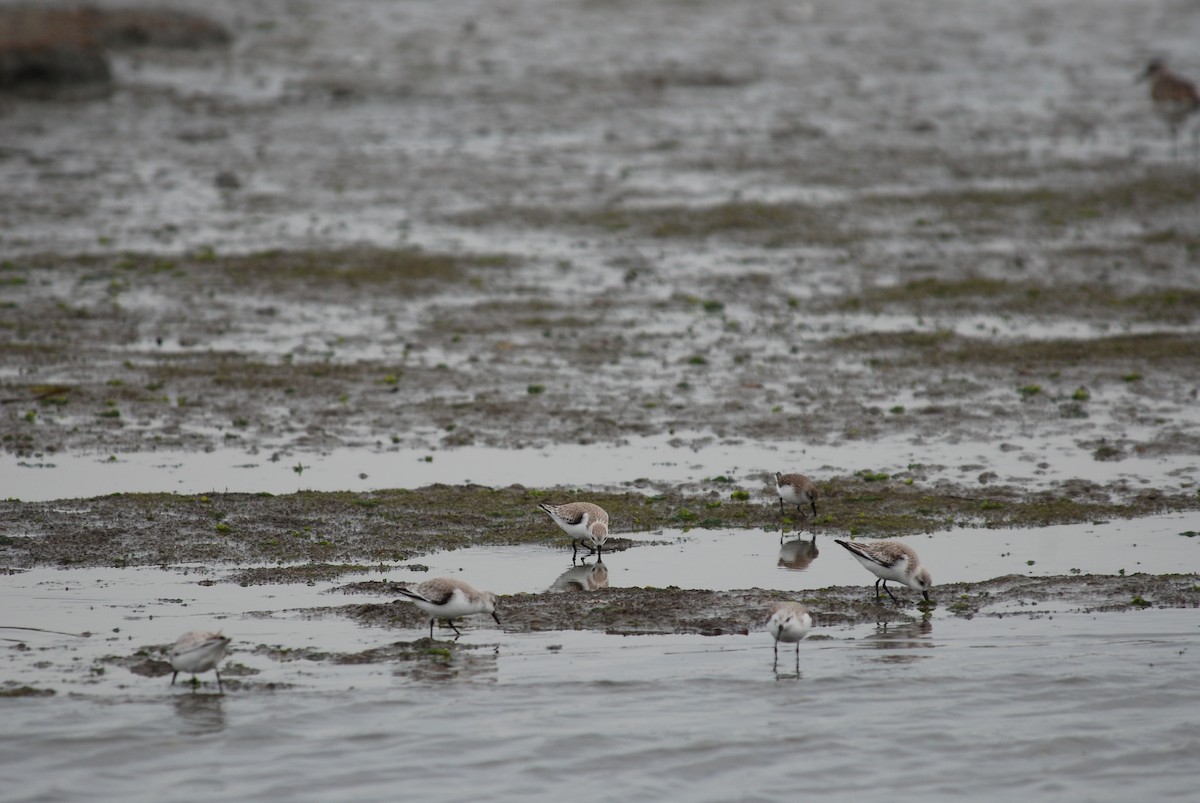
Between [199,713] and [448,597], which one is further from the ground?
[448,597]

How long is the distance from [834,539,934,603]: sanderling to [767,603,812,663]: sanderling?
3.67 feet

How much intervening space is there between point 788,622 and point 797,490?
2.67 meters

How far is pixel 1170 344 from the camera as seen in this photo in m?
17.1

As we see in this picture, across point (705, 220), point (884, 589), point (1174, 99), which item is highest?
point (1174, 99)

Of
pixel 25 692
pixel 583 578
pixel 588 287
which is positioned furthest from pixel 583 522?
A: pixel 588 287

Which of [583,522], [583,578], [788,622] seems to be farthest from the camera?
[583,522]

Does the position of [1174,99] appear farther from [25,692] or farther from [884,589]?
[25,692]

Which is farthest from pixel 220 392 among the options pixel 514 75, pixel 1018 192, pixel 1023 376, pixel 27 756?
pixel 514 75

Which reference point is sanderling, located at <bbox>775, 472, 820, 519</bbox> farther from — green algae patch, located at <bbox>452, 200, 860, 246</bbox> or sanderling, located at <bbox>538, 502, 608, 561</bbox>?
green algae patch, located at <bbox>452, 200, 860, 246</bbox>

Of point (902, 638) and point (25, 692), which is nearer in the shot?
point (25, 692)

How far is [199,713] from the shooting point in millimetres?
9266

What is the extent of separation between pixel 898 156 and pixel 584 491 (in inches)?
634

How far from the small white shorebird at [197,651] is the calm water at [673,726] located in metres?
0.32

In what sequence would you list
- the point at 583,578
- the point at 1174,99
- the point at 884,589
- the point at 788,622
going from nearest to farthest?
1. the point at 788,622
2. the point at 884,589
3. the point at 583,578
4. the point at 1174,99
